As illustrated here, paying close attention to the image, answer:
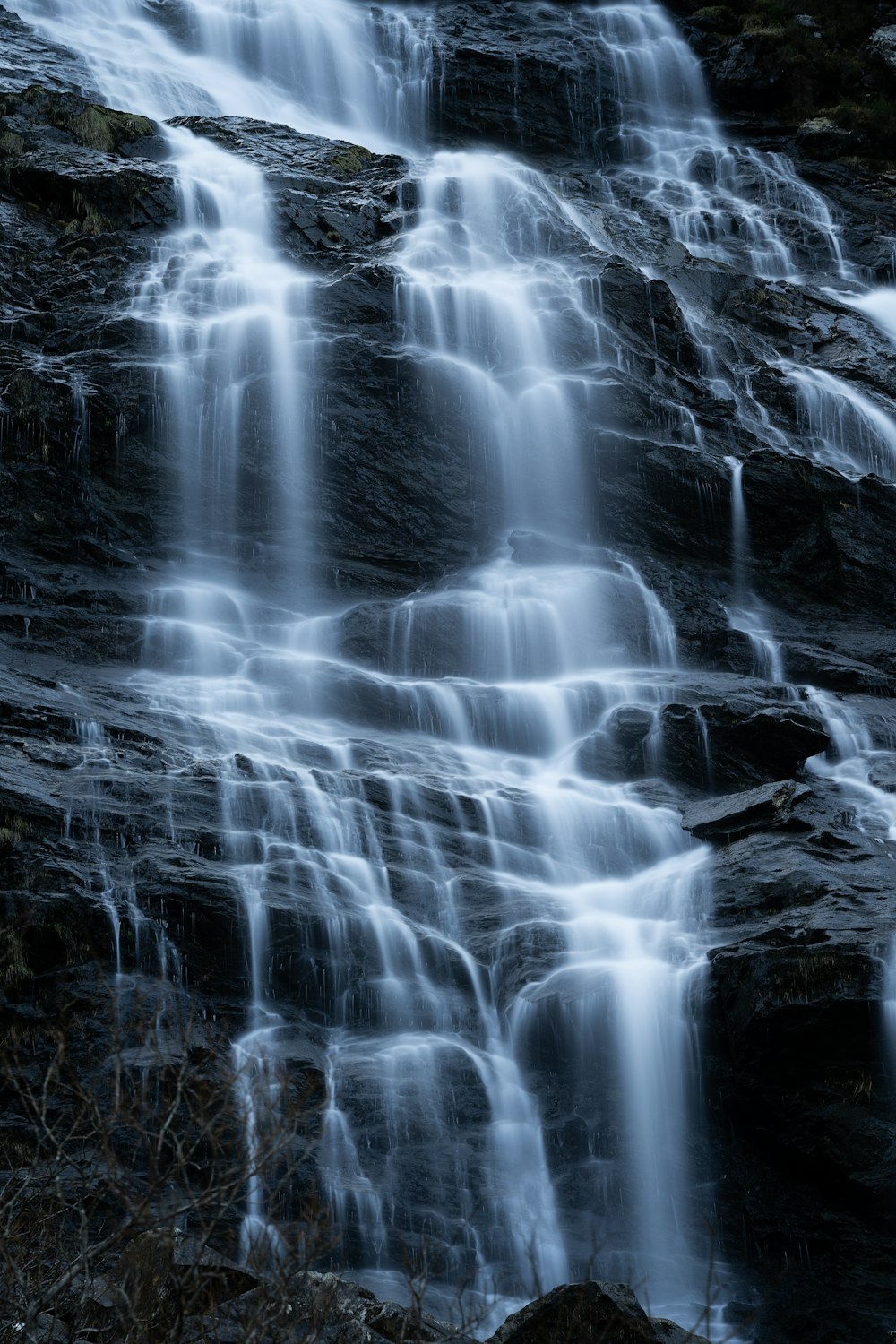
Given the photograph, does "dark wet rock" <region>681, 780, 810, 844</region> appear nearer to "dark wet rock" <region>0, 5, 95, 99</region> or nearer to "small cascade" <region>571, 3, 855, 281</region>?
"small cascade" <region>571, 3, 855, 281</region>

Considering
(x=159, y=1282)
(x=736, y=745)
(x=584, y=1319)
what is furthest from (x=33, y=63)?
(x=584, y=1319)

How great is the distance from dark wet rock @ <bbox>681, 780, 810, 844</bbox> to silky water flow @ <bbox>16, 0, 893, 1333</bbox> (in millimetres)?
374

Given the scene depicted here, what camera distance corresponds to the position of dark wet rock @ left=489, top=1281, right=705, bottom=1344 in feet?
25.7

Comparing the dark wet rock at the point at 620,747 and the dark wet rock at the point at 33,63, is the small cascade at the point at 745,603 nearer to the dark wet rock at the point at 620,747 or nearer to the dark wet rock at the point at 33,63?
the dark wet rock at the point at 620,747

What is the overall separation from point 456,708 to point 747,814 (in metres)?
4.79

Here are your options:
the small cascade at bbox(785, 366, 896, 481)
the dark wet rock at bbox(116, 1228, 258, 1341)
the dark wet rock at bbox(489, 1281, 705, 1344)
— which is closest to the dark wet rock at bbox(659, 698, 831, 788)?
the small cascade at bbox(785, 366, 896, 481)

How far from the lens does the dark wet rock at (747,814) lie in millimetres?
14352

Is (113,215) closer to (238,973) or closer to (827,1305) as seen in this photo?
(238,973)

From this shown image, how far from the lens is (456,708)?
58.6ft

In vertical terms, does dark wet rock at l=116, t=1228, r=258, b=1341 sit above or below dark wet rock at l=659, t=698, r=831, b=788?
below

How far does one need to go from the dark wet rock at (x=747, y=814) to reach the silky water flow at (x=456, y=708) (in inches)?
14.7

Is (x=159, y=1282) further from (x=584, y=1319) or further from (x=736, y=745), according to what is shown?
(x=736, y=745)

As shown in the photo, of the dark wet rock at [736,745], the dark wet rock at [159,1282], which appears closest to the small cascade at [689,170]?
the dark wet rock at [736,745]

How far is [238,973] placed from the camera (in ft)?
39.4
